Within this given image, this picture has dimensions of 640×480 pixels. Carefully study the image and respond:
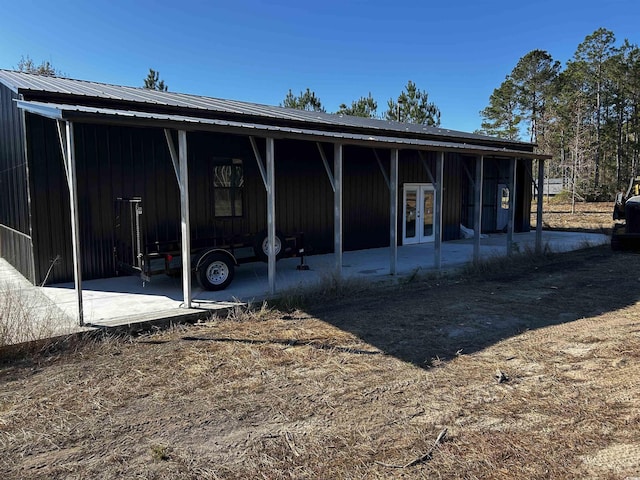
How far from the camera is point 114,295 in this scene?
711cm

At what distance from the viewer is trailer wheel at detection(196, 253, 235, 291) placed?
23.7 ft

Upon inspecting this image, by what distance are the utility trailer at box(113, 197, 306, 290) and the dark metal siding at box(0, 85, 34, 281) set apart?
152 cm

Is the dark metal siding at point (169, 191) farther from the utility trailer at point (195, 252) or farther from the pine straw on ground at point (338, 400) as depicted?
the pine straw on ground at point (338, 400)

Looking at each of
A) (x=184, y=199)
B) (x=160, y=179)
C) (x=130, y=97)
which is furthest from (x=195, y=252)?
(x=130, y=97)

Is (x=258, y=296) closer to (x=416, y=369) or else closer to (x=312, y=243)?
(x=416, y=369)

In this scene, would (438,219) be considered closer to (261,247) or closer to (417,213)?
(261,247)

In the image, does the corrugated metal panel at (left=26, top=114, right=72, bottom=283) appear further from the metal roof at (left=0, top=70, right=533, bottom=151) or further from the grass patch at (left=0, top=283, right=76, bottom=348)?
the grass patch at (left=0, top=283, right=76, bottom=348)

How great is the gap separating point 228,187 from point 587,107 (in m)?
36.5

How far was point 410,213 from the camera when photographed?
45.0 feet

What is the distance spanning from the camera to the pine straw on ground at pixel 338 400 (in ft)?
9.48

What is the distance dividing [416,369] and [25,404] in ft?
11.0

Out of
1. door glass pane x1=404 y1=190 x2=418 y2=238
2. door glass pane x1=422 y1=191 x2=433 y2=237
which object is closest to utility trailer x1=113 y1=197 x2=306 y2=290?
door glass pane x1=404 y1=190 x2=418 y2=238

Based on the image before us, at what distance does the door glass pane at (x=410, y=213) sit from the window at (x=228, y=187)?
5.44 meters

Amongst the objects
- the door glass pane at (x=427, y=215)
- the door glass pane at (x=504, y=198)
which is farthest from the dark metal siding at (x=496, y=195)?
the door glass pane at (x=427, y=215)
